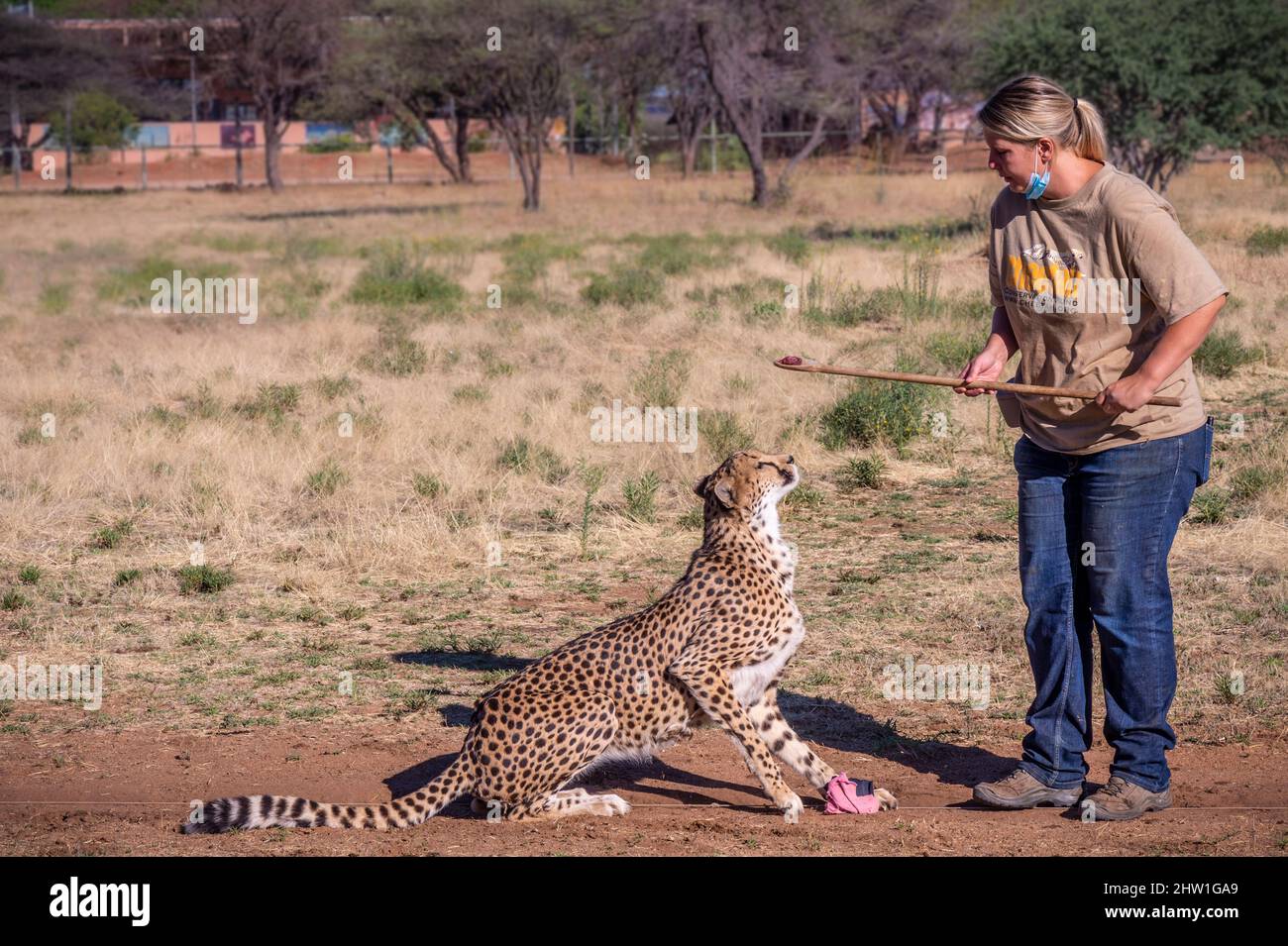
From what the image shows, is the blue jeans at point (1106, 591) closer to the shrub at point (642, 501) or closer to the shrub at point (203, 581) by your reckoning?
the shrub at point (642, 501)

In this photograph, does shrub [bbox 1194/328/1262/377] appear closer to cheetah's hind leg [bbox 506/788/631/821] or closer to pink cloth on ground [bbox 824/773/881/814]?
pink cloth on ground [bbox 824/773/881/814]

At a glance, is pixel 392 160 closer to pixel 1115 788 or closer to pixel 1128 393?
pixel 1115 788

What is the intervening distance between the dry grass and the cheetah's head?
42.2 inches

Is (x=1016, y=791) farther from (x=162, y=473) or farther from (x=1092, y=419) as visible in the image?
(x=162, y=473)

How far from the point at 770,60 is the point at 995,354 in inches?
1121

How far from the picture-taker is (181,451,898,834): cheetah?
4.29m

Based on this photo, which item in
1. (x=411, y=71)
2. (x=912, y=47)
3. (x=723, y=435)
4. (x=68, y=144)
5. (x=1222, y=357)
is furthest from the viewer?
(x=68, y=144)

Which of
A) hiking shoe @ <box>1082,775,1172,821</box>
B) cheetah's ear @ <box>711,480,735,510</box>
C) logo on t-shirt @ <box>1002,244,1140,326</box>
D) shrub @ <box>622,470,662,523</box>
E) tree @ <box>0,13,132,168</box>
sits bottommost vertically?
hiking shoe @ <box>1082,775,1172,821</box>

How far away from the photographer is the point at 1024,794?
4.28 m

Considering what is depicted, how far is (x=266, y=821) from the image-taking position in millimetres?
4113

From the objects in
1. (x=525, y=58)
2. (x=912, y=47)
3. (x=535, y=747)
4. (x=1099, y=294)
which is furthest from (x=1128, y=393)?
(x=912, y=47)

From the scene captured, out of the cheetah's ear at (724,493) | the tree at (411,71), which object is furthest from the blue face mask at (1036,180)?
the tree at (411,71)

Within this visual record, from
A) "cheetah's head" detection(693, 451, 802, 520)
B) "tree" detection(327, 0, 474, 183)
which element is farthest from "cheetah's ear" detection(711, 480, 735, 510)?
"tree" detection(327, 0, 474, 183)

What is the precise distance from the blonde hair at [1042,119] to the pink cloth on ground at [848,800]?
6.26 feet
